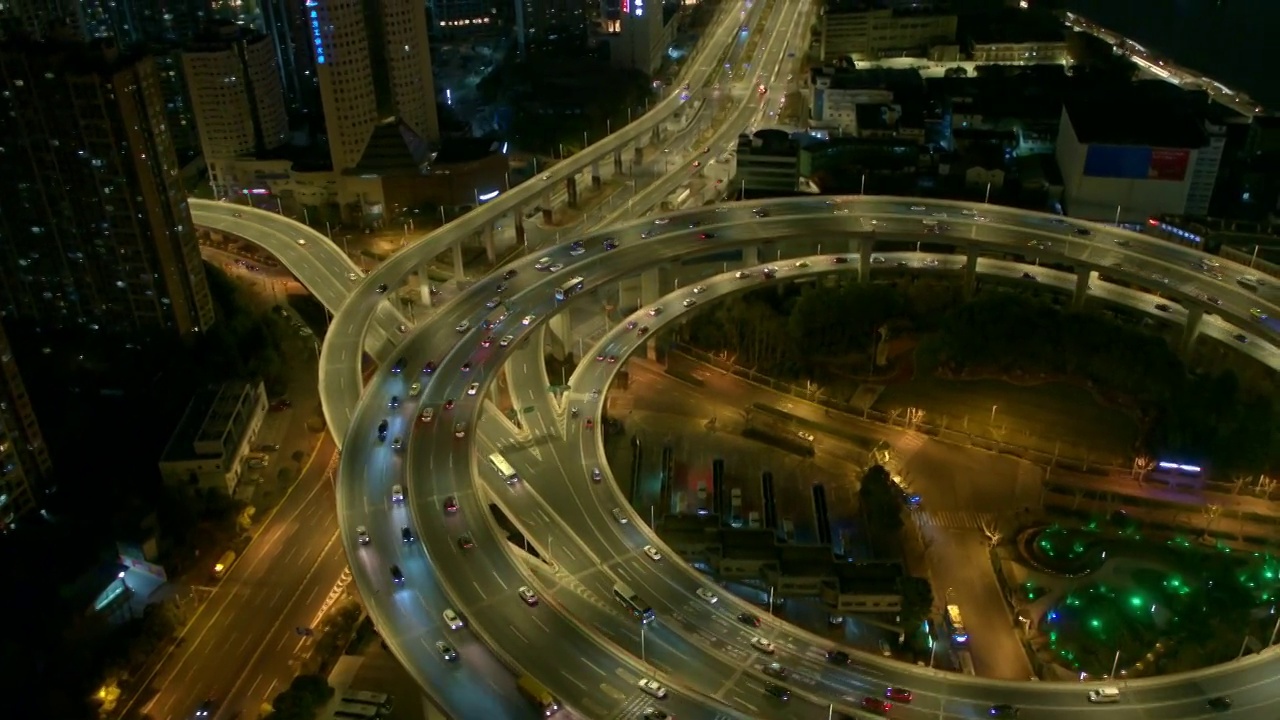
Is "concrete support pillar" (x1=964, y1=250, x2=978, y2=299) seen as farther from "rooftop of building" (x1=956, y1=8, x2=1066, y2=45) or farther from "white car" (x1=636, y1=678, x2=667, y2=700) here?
"rooftop of building" (x1=956, y1=8, x2=1066, y2=45)

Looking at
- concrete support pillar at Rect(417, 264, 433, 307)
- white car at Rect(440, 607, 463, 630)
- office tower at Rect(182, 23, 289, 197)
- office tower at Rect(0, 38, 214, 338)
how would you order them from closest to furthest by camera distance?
white car at Rect(440, 607, 463, 630) → office tower at Rect(0, 38, 214, 338) → concrete support pillar at Rect(417, 264, 433, 307) → office tower at Rect(182, 23, 289, 197)

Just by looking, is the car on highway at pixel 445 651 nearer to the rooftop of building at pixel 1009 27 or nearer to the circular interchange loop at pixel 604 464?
the circular interchange loop at pixel 604 464

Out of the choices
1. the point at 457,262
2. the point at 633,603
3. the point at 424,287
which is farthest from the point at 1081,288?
the point at 424,287

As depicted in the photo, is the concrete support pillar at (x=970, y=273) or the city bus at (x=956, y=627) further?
the concrete support pillar at (x=970, y=273)

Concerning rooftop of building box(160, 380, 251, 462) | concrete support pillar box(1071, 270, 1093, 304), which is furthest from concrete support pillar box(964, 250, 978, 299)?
rooftop of building box(160, 380, 251, 462)

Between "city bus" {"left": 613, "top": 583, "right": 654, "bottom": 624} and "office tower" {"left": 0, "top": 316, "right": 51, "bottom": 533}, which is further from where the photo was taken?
"office tower" {"left": 0, "top": 316, "right": 51, "bottom": 533}

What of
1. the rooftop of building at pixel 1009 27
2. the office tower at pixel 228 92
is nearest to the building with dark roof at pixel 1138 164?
the rooftop of building at pixel 1009 27

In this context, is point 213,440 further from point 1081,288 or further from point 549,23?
point 549,23
